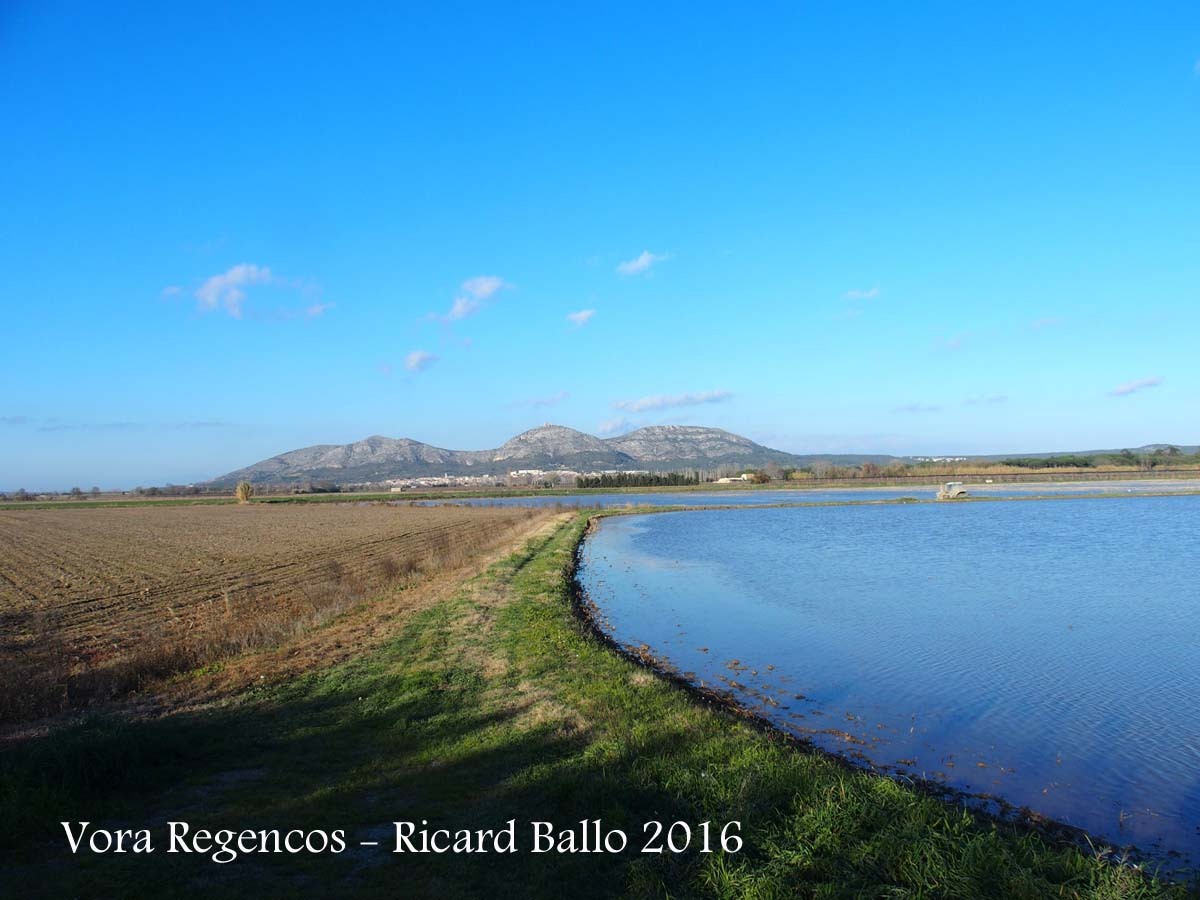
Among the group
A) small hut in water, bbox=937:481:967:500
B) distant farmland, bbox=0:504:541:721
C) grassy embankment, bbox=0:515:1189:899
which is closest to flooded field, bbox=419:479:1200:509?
small hut in water, bbox=937:481:967:500

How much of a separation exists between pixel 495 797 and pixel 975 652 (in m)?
10.2

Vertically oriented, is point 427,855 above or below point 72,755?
below

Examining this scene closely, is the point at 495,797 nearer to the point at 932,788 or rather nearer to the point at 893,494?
the point at 932,788

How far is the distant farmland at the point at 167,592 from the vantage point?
12.0 metres

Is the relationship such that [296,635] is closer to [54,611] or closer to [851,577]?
[54,611]

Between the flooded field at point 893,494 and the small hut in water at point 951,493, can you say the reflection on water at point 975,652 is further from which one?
the flooded field at point 893,494

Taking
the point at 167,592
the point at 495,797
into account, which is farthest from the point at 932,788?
the point at 167,592

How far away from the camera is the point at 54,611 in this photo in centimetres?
1912

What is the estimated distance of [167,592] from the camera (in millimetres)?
22719

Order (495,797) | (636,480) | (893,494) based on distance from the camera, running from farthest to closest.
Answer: (636,480) < (893,494) < (495,797)

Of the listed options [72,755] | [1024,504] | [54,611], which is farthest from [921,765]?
[1024,504]

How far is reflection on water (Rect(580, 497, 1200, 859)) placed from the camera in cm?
816

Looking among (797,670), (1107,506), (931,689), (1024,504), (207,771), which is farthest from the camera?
(1024,504)

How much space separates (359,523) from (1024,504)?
51345 millimetres
